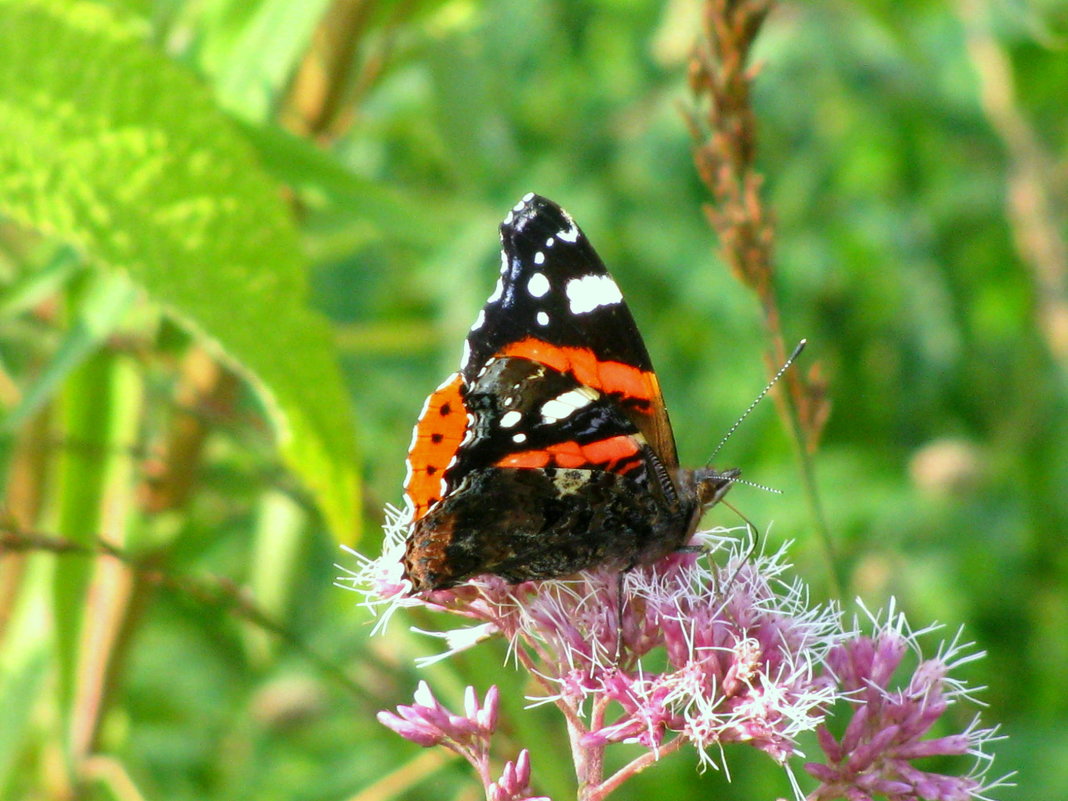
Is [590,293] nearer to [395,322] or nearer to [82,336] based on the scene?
[82,336]

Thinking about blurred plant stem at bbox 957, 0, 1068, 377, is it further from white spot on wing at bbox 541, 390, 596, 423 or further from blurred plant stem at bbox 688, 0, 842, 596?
white spot on wing at bbox 541, 390, 596, 423

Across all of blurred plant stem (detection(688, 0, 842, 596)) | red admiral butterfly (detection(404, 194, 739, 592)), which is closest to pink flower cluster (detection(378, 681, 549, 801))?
red admiral butterfly (detection(404, 194, 739, 592))

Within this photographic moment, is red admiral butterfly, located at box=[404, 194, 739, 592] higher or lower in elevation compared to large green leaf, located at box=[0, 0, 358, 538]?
lower

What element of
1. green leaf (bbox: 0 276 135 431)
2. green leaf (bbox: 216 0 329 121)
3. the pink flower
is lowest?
the pink flower

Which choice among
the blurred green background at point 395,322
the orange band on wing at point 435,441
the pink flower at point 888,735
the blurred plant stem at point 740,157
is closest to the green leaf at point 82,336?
the blurred green background at point 395,322

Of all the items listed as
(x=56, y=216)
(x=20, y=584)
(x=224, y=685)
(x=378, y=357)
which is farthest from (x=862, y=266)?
(x=56, y=216)

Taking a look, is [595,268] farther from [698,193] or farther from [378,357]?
[698,193]
